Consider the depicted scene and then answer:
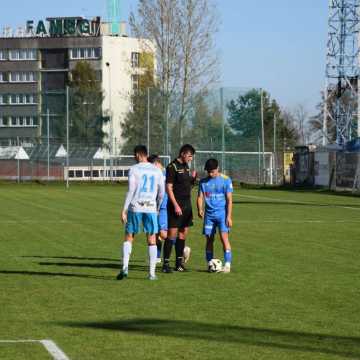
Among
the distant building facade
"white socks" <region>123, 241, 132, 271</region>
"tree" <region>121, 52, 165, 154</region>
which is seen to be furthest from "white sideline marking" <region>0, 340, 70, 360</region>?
the distant building facade

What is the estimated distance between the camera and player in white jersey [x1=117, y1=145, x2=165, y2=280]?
14750mm

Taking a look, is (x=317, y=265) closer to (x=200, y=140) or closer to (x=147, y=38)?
(x=200, y=140)

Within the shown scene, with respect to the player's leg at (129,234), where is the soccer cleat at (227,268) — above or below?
below

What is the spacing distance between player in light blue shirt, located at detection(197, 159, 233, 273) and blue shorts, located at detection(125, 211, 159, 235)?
1.42m

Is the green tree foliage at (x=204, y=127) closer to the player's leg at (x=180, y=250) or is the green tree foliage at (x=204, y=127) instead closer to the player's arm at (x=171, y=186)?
the player's leg at (x=180, y=250)

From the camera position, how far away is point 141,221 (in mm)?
14891

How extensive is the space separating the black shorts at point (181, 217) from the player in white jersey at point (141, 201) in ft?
4.90

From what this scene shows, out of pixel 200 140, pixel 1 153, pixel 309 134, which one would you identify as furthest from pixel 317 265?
pixel 309 134

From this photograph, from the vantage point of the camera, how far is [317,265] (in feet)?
56.3

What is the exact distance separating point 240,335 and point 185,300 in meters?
2.55

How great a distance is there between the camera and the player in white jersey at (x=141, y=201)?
14750 millimetres

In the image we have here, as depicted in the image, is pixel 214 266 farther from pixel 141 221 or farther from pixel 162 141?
pixel 162 141

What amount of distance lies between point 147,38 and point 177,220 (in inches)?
2510

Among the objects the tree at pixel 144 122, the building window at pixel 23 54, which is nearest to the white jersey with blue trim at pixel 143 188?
the tree at pixel 144 122
